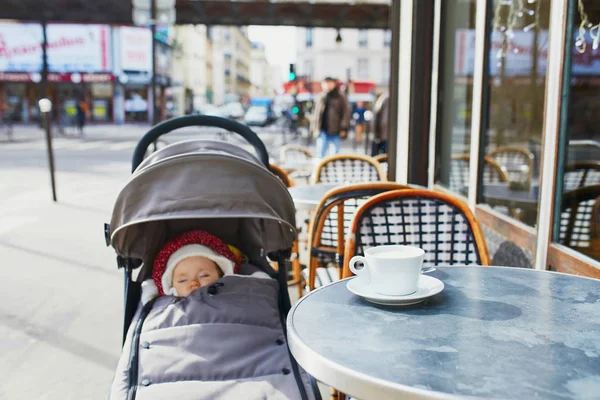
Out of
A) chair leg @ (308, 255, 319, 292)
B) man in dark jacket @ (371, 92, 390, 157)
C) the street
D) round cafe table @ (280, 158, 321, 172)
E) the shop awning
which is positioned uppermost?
the shop awning

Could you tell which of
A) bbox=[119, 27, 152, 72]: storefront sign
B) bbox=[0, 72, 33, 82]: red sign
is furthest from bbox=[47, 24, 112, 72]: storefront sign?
bbox=[0, 72, 33, 82]: red sign

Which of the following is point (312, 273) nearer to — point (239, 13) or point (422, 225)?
point (422, 225)

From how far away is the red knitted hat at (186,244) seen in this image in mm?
2740

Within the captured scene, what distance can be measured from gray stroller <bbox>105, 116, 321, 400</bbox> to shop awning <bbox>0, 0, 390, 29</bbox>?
19.0 metres

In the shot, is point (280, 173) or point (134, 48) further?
point (134, 48)

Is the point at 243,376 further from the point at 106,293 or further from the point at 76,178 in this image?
the point at 76,178

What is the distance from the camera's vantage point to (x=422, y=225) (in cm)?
295

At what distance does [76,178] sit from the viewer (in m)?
12.6

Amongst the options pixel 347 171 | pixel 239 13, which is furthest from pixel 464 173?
pixel 239 13

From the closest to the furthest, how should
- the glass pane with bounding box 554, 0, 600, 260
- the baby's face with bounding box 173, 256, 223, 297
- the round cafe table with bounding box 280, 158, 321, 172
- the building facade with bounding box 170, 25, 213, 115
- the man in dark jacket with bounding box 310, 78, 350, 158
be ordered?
the baby's face with bounding box 173, 256, 223, 297, the glass pane with bounding box 554, 0, 600, 260, the round cafe table with bounding box 280, 158, 321, 172, the man in dark jacket with bounding box 310, 78, 350, 158, the building facade with bounding box 170, 25, 213, 115

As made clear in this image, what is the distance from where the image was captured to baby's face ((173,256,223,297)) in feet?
8.71

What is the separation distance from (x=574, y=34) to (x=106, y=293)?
3753 millimetres

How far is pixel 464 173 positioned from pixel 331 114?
19.3 feet

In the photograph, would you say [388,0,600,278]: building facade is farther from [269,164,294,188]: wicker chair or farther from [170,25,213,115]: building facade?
[170,25,213,115]: building facade
